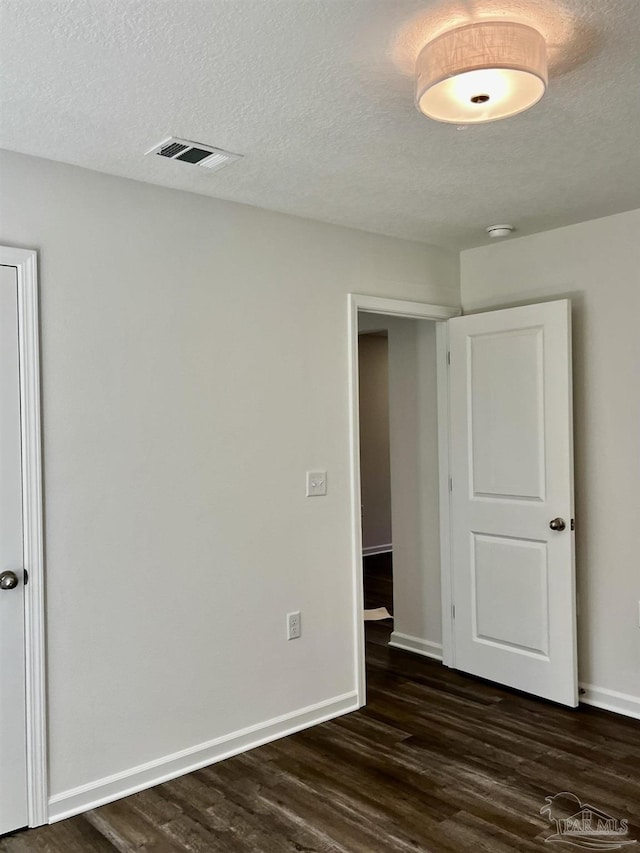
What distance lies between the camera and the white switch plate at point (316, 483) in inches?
140

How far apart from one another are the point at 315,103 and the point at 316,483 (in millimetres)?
1830

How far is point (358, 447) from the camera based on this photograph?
372 cm

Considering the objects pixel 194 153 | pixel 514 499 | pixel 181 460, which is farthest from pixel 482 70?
pixel 514 499

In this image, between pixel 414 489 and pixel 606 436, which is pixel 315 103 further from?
pixel 414 489

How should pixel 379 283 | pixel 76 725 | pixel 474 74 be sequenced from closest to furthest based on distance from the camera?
pixel 474 74 → pixel 76 725 → pixel 379 283

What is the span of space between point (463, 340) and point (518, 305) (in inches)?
13.8

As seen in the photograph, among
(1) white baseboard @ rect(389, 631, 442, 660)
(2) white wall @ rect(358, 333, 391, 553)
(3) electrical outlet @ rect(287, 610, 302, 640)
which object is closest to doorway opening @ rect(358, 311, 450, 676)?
(1) white baseboard @ rect(389, 631, 442, 660)

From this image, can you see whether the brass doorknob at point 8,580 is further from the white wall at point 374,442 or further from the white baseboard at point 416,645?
the white wall at point 374,442

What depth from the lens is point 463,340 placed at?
13.5 feet

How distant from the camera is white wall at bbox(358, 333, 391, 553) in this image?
25.4 ft

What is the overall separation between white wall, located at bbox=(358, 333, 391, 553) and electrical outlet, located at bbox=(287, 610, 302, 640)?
4.18 m

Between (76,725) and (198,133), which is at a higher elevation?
(198,133)

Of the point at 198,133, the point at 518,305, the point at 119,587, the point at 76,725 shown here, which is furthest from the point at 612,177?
the point at 76,725

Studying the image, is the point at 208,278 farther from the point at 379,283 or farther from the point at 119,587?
the point at 119,587
